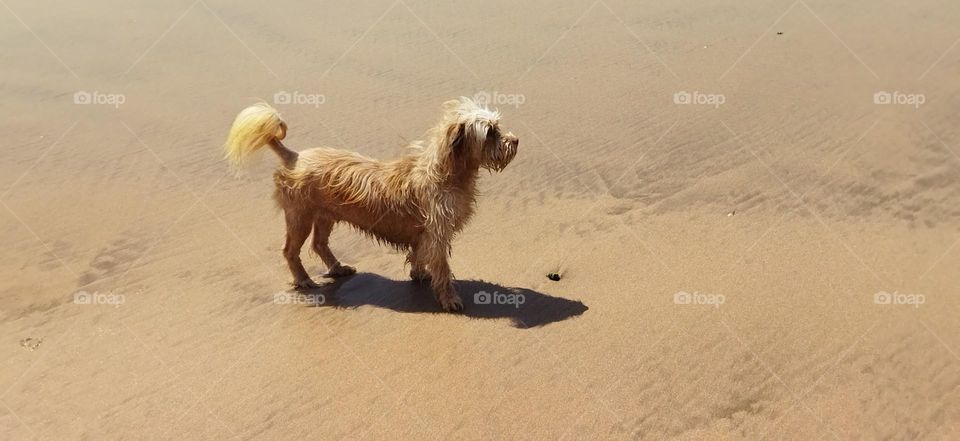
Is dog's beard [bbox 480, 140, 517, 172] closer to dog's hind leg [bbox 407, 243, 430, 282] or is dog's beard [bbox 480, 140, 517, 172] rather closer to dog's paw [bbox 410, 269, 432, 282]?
dog's hind leg [bbox 407, 243, 430, 282]

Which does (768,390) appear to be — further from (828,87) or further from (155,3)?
(155,3)

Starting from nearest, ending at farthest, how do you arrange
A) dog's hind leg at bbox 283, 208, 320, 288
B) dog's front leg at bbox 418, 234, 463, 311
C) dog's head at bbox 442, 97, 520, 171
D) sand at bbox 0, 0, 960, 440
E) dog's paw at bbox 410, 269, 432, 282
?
sand at bbox 0, 0, 960, 440 < dog's head at bbox 442, 97, 520, 171 < dog's front leg at bbox 418, 234, 463, 311 < dog's hind leg at bbox 283, 208, 320, 288 < dog's paw at bbox 410, 269, 432, 282

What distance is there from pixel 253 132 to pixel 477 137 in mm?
1771

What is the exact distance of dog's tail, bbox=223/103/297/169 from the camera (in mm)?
5969

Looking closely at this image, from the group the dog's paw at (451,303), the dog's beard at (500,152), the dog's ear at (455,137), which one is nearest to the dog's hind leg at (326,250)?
the dog's paw at (451,303)

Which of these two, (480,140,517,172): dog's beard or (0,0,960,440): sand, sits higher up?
(480,140,517,172): dog's beard

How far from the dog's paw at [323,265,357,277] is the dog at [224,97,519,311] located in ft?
1.69

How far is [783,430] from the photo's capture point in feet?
15.7

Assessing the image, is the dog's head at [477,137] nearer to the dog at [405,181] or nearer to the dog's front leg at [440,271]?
the dog at [405,181]

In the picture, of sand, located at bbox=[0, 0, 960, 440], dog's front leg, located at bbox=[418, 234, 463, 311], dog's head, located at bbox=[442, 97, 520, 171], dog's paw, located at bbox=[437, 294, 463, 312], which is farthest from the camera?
dog's paw, located at bbox=[437, 294, 463, 312]

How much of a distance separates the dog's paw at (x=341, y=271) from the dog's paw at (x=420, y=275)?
0.60 m

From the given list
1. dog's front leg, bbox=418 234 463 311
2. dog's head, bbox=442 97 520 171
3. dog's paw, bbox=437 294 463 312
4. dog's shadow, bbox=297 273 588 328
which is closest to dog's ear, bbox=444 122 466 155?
dog's head, bbox=442 97 520 171

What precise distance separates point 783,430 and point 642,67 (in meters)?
7.35

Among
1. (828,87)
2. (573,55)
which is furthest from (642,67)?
(828,87)
